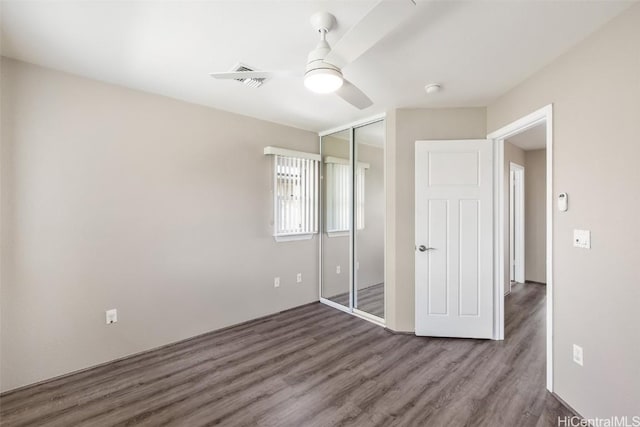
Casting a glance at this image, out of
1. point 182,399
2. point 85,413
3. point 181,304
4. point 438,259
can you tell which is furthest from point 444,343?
point 85,413

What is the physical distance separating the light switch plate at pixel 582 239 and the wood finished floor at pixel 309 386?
110cm

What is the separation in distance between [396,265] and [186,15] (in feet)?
8.97

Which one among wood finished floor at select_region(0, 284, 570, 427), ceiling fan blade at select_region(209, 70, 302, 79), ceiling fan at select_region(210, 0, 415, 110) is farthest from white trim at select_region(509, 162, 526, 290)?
ceiling fan blade at select_region(209, 70, 302, 79)

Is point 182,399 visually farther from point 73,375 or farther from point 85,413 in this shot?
point 73,375

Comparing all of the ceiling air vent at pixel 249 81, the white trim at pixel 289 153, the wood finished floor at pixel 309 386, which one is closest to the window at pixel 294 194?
the white trim at pixel 289 153

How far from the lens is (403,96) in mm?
2744

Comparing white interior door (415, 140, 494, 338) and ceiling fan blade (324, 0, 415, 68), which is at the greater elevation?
ceiling fan blade (324, 0, 415, 68)

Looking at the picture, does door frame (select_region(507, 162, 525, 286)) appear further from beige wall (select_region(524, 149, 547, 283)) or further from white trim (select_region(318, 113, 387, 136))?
white trim (select_region(318, 113, 387, 136))

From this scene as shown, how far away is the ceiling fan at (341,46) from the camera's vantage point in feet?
4.10

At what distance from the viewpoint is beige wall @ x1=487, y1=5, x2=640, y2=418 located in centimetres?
152

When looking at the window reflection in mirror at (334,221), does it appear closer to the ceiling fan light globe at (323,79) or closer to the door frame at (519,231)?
the ceiling fan light globe at (323,79)

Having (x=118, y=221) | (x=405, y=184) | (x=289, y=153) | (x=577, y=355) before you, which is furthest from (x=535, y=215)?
(x=118, y=221)

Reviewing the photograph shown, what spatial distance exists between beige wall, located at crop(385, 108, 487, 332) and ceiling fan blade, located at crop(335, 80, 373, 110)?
113cm

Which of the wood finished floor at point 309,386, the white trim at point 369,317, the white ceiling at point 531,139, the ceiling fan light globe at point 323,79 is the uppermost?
the white ceiling at point 531,139
